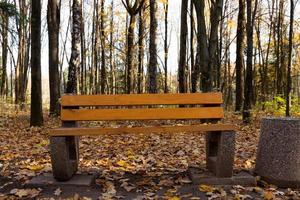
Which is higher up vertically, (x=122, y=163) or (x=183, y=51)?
(x=183, y=51)

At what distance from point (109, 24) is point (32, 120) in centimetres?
2180

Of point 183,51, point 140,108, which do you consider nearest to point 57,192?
point 140,108

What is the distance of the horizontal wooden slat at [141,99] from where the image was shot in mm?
5285

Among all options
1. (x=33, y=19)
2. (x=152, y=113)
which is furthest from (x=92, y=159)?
(x=33, y=19)

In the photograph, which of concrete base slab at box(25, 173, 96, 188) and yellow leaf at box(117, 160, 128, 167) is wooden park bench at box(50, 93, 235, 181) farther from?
yellow leaf at box(117, 160, 128, 167)

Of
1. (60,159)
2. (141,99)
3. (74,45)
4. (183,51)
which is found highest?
(183,51)

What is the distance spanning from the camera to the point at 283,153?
16.4 feet

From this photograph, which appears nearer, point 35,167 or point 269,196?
point 269,196

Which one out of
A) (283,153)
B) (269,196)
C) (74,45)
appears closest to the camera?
(269,196)

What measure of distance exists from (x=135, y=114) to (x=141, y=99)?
23 centimetres

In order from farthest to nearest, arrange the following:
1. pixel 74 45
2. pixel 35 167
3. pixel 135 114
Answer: pixel 74 45 → pixel 35 167 → pixel 135 114

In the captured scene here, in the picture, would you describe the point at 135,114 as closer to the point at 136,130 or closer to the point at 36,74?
the point at 136,130

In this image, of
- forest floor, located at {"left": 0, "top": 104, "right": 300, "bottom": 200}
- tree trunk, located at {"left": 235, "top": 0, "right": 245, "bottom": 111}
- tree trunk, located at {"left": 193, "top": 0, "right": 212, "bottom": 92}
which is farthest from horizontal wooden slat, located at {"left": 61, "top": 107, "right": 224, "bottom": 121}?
tree trunk, located at {"left": 235, "top": 0, "right": 245, "bottom": 111}

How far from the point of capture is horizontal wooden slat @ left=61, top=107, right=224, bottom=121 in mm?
5230
